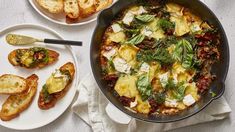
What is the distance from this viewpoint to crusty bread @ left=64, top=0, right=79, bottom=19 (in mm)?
2426

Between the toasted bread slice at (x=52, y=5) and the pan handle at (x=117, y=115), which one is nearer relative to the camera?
the pan handle at (x=117, y=115)

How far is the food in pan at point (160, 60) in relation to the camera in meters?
2.27

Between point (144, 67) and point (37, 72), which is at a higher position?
point (144, 67)

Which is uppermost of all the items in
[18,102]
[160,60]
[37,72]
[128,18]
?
[128,18]

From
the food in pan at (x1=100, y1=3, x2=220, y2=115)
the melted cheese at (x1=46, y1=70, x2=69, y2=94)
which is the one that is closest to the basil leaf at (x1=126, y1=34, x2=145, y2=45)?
the food in pan at (x1=100, y1=3, x2=220, y2=115)

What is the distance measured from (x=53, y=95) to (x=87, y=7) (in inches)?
Answer: 17.0

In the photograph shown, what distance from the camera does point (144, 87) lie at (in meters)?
2.26

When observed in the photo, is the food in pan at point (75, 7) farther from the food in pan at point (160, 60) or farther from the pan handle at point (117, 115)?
the pan handle at point (117, 115)

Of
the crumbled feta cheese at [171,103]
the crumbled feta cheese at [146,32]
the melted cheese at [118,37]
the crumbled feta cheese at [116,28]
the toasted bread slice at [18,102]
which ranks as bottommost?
the toasted bread slice at [18,102]

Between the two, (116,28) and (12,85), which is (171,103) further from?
(12,85)

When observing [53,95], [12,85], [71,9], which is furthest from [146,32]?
[12,85]

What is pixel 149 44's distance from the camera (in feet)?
7.58

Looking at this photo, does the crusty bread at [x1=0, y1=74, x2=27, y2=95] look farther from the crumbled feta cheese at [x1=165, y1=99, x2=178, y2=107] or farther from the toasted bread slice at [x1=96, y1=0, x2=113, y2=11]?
the crumbled feta cheese at [x1=165, y1=99, x2=178, y2=107]

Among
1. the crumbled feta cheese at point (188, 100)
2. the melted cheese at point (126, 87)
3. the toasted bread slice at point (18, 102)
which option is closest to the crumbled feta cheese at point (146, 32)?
the melted cheese at point (126, 87)
